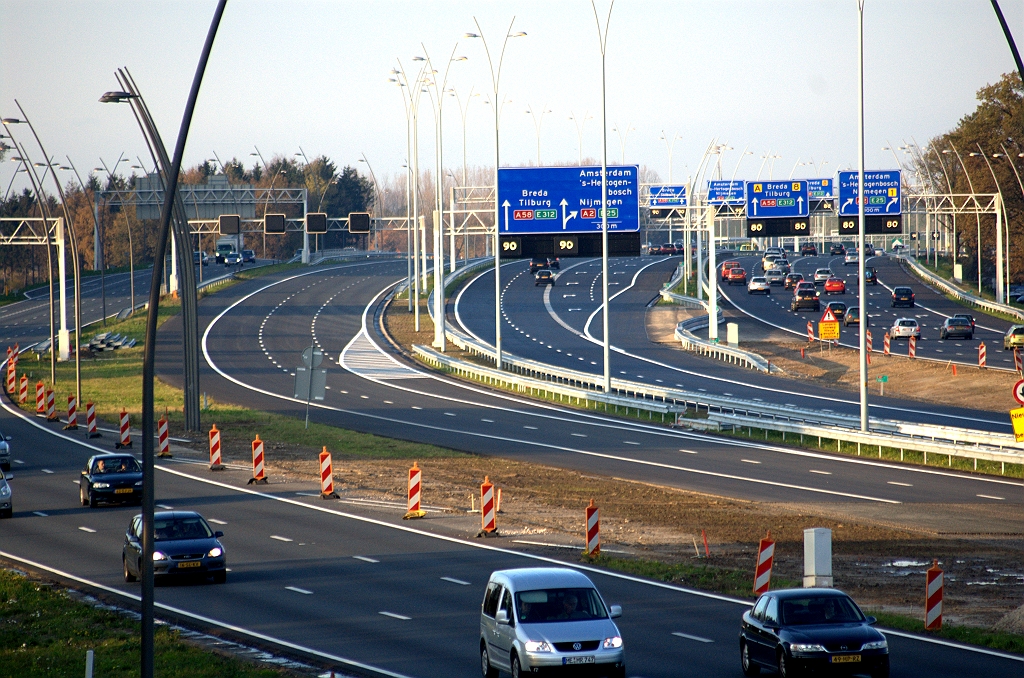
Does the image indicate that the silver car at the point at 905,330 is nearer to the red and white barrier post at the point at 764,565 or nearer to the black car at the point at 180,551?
the red and white barrier post at the point at 764,565

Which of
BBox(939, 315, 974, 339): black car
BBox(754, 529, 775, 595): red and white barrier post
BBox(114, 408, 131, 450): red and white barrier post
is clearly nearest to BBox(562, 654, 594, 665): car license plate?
BBox(754, 529, 775, 595): red and white barrier post

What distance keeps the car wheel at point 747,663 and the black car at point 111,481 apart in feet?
66.7

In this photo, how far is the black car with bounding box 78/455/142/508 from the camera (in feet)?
102

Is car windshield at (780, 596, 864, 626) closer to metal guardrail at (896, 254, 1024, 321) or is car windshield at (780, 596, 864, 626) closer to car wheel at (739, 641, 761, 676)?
car wheel at (739, 641, 761, 676)

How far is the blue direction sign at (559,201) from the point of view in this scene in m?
52.9

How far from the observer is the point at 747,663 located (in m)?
14.5

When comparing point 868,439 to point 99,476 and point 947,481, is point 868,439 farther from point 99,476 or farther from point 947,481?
point 99,476

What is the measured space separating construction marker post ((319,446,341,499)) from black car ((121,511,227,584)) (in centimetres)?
926

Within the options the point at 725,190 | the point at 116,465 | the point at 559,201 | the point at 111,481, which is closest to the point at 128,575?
the point at 111,481

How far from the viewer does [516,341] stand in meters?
77.1

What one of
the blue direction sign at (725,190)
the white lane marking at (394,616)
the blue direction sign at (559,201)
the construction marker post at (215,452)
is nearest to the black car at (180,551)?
the white lane marking at (394,616)

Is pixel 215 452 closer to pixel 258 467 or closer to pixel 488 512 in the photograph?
pixel 258 467

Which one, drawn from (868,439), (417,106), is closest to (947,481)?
(868,439)

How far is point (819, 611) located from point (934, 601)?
11.2ft
